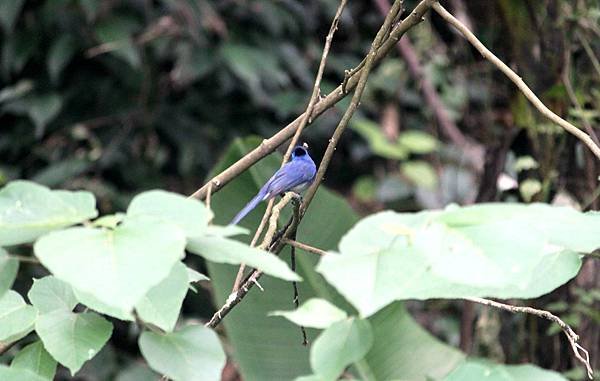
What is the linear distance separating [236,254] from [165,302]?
10 cm

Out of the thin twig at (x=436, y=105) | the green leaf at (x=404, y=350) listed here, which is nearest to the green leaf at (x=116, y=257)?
the green leaf at (x=404, y=350)

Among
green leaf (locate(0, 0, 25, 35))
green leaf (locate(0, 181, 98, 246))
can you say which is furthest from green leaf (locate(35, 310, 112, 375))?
green leaf (locate(0, 0, 25, 35))

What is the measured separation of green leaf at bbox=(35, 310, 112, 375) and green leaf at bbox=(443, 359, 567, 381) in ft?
1.18

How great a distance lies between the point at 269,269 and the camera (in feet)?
2.67

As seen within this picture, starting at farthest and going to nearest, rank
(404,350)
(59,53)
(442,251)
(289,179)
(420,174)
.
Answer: (420,174), (59,53), (404,350), (289,179), (442,251)

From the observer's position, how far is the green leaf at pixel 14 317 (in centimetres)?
Answer: 103

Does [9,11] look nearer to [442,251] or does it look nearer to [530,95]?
[530,95]

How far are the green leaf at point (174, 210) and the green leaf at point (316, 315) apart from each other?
0.31ft

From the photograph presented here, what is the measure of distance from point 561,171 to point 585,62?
1.16 feet

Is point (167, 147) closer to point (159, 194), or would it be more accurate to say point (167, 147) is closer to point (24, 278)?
point (24, 278)

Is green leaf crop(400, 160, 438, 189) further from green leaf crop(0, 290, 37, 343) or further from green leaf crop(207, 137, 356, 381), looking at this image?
green leaf crop(0, 290, 37, 343)

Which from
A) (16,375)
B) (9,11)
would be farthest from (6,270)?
(9,11)

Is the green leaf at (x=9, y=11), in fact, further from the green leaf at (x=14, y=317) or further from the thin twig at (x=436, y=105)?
the green leaf at (x=14, y=317)

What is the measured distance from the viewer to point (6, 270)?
89cm
